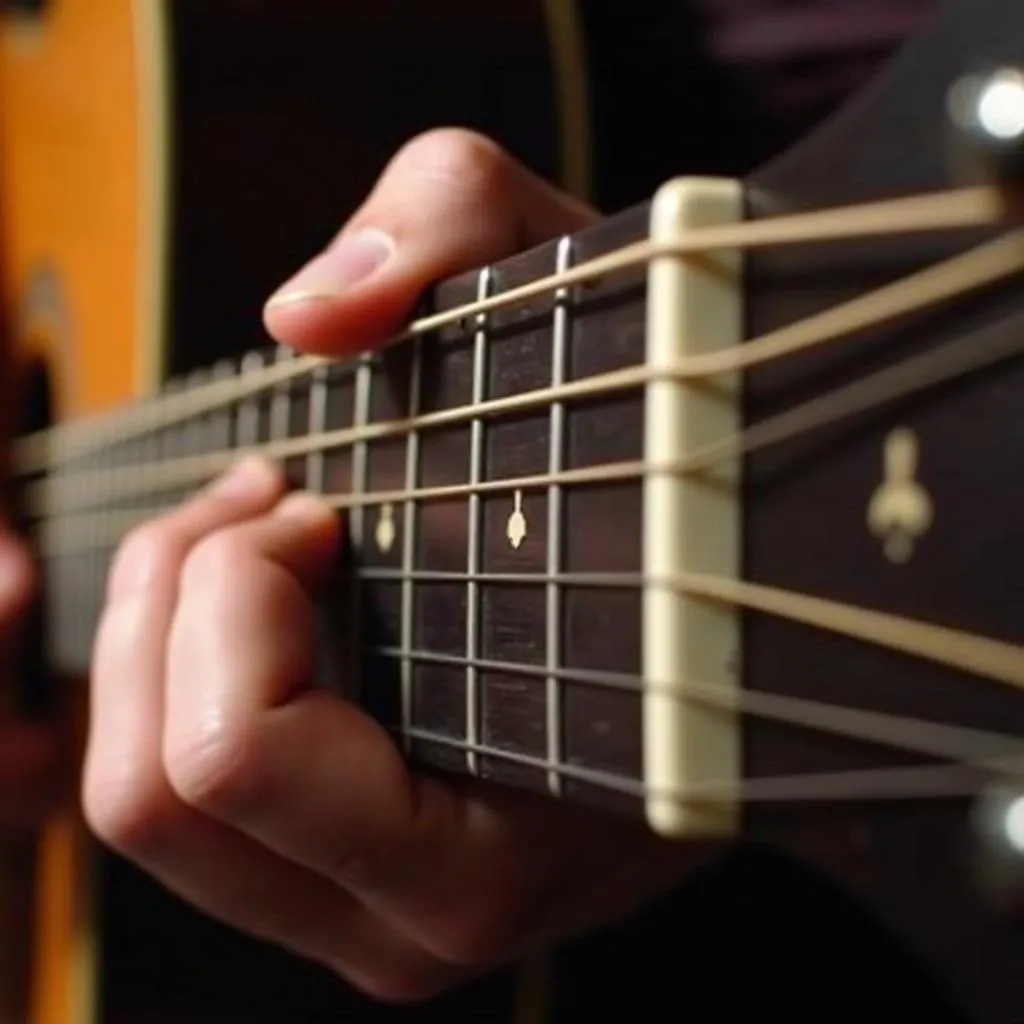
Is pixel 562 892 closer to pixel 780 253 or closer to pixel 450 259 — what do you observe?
pixel 450 259

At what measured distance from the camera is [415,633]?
0.60 meters

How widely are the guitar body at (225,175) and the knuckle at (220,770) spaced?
0.72 feet

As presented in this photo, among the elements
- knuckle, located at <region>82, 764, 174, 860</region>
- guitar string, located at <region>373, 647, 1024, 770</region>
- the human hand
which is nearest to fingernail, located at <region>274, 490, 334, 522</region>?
the human hand

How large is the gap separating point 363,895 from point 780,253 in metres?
0.32

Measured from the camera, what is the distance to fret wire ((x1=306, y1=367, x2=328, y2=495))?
27.3 inches

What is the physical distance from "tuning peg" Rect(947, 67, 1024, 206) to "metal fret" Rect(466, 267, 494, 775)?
0.20 m

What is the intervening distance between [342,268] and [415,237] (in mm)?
25

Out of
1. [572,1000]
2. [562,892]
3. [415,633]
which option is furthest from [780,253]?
[572,1000]

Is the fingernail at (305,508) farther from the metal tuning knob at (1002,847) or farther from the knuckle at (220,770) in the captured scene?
the metal tuning knob at (1002,847)

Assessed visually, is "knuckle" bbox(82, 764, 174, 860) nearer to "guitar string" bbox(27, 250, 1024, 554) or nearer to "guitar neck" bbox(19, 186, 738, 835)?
"guitar neck" bbox(19, 186, 738, 835)

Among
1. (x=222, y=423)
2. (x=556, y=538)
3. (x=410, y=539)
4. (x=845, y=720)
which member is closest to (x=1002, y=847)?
(x=845, y=720)

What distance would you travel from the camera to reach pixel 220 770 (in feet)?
2.11

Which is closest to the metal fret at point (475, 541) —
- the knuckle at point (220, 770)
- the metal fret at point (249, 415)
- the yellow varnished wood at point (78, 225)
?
the knuckle at point (220, 770)

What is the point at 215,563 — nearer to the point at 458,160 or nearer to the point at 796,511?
the point at 458,160
